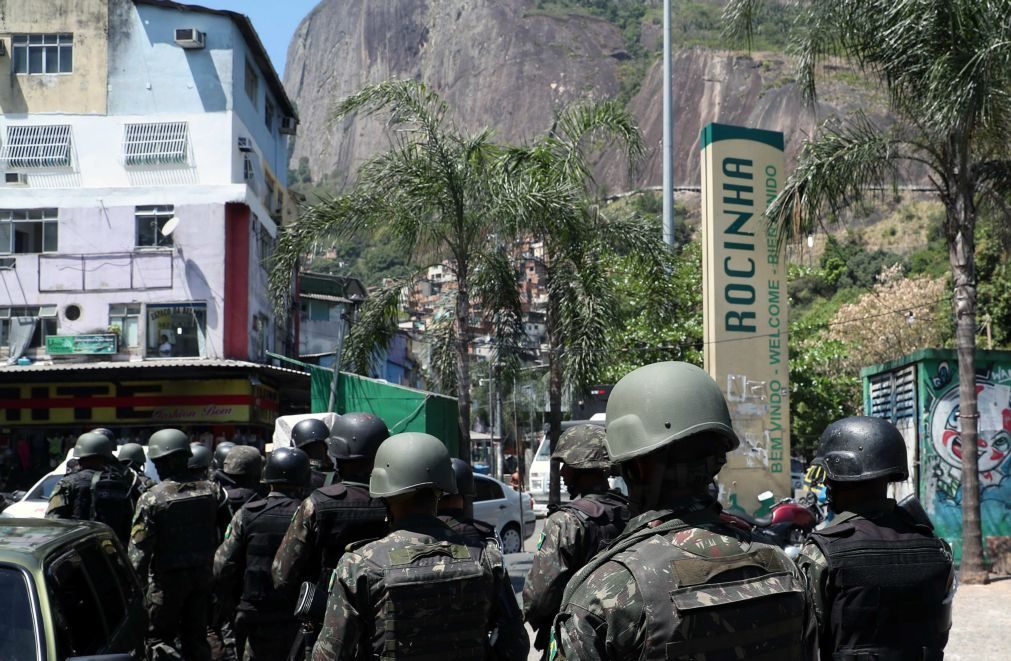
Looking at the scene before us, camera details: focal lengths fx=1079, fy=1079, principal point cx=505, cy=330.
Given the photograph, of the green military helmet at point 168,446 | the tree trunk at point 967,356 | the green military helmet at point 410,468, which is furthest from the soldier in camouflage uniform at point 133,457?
the tree trunk at point 967,356

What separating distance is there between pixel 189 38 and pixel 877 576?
26.5 metres

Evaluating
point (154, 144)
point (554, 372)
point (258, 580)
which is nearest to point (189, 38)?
point (154, 144)

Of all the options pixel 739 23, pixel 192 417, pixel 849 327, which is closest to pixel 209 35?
pixel 192 417

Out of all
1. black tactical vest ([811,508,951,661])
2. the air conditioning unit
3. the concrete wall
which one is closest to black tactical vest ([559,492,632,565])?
black tactical vest ([811,508,951,661])

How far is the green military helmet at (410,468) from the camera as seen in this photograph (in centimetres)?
377

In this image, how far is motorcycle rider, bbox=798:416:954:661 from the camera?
12.3ft

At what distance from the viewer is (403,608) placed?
3.52 metres

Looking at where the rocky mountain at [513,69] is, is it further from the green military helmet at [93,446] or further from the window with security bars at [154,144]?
the green military helmet at [93,446]

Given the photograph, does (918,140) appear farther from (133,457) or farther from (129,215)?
(129,215)

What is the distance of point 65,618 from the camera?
395cm

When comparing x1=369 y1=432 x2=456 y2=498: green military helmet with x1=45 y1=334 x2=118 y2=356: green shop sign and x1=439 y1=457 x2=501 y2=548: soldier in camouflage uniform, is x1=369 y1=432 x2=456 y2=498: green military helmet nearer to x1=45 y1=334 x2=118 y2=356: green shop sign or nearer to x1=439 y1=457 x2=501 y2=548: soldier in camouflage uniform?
x1=439 y1=457 x2=501 y2=548: soldier in camouflage uniform

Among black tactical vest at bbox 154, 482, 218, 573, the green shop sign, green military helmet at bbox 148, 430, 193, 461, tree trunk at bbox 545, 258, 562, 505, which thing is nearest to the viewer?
black tactical vest at bbox 154, 482, 218, 573

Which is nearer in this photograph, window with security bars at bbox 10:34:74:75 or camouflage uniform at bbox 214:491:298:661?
camouflage uniform at bbox 214:491:298:661

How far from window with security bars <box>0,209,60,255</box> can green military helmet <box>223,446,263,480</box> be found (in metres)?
21.2
